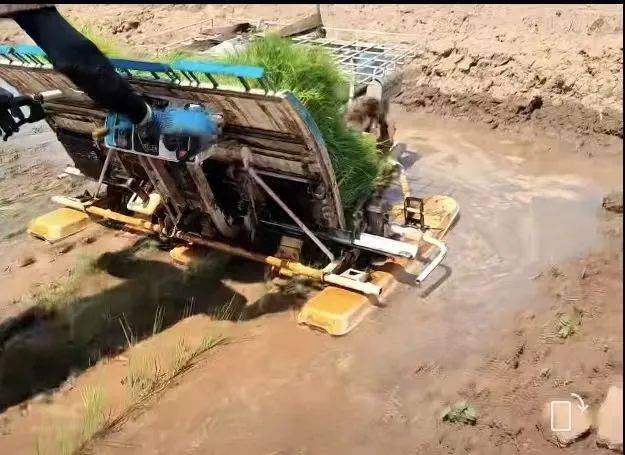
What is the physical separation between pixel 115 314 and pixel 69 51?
253 cm

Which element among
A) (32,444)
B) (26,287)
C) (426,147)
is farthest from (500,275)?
(26,287)

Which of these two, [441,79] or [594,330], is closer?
[594,330]

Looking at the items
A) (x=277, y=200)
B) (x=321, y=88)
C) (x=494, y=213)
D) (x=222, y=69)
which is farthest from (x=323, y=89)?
(x=494, y=213)

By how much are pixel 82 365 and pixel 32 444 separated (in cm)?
72

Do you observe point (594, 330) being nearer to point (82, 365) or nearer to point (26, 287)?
point (82, 365)

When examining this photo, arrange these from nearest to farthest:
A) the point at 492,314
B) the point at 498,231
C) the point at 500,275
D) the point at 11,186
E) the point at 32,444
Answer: the point at 32,444
the point at 492,314
the point at 500,275
the point at 498,231
the point at 11,186

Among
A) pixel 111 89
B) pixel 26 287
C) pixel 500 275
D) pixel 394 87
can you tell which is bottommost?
pixel 500 275

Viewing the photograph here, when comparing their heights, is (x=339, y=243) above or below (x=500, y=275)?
above

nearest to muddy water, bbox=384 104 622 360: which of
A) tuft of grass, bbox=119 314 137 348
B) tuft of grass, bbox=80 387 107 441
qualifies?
tuft of grass, bbox=119 314 137 348

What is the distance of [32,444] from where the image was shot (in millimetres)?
3891

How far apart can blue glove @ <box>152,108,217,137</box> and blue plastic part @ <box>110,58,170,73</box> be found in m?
0.25

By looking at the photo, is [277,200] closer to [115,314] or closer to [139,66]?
[139,66]

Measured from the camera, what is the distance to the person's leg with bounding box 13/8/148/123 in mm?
3045

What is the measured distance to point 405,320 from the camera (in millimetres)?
4781
